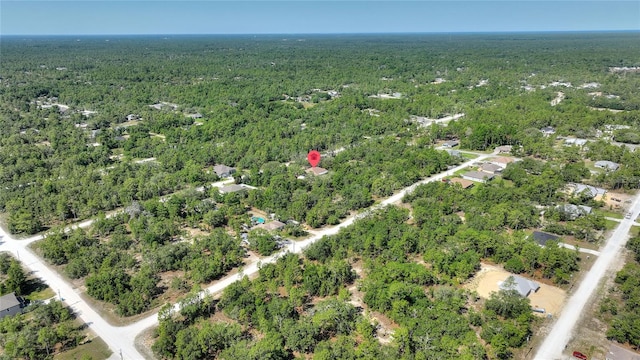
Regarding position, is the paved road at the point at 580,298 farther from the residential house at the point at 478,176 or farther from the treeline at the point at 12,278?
the treeline at the point at 12,278

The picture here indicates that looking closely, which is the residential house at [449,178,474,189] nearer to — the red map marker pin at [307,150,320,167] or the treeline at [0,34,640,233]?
the treeline at [0,34,640,233]

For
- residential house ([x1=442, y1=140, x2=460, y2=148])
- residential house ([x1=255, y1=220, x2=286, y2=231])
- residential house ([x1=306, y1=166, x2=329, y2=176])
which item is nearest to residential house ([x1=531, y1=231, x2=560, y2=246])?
residential house ([x1=255, y1=220, x2=286, y2=231])

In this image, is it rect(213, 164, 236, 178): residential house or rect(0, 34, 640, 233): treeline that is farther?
rect(213, 164, 236, 178): residential house

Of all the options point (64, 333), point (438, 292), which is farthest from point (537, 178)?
point (64, 333)

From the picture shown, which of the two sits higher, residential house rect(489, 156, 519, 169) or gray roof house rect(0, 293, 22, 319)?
residential house rect(489, 156, 519, 169)

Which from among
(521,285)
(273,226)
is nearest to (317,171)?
(273,226)

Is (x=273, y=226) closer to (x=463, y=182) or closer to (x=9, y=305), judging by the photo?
(x=9, y=305)
